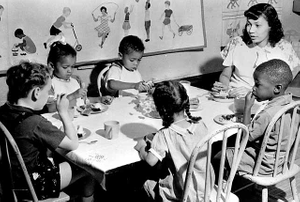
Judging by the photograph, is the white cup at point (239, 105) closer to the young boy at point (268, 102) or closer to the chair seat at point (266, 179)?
the young boy at point (268, 102)

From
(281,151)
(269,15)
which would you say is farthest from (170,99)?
(269,15)

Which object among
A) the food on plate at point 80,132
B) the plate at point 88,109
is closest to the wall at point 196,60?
the plate at point 88,109

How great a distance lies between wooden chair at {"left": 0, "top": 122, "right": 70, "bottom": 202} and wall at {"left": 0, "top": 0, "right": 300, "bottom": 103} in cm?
219

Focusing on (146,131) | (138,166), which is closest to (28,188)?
(146,131)

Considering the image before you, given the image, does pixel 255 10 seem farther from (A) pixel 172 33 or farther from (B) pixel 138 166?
(B) pixel 138 166

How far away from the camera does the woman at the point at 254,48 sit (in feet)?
11.2

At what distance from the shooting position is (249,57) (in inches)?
142

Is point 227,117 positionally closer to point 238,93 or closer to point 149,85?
point 238,93

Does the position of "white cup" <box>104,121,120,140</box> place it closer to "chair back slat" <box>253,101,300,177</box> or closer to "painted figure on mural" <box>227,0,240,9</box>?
"chair back slat" <box>253,101,300,177</box>

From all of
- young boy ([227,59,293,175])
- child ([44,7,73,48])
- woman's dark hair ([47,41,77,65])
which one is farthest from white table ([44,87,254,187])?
child ([44,7,73,48])

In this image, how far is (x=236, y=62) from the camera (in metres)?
3.65

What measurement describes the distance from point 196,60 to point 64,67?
189cm

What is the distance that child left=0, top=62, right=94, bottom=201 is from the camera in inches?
79.0

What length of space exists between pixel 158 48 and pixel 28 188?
2.40 m
